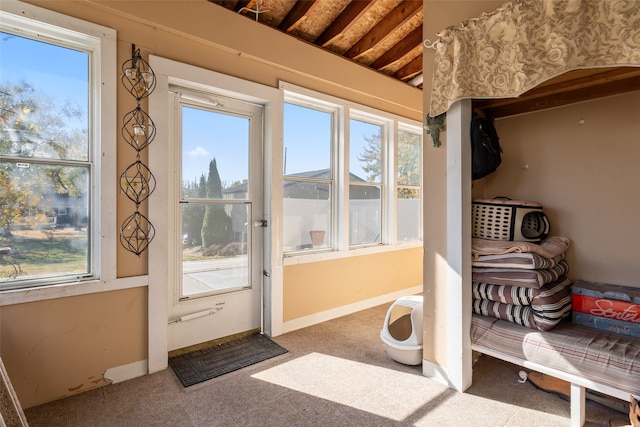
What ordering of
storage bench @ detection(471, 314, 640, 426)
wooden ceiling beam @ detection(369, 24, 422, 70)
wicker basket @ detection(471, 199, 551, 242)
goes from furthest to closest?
1. wooden ceiling beam @ detection(369, 24, 422, 70)
2. wicker basket @ detection(471, 199, 551, 242)
3. storage bench @ detection(471, 314, 640, 426)

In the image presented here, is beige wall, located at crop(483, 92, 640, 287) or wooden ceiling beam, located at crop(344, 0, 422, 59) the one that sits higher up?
wooden ceiling beam, located at crop(344, 0, 422, 59)

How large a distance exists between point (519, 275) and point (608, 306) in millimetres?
538

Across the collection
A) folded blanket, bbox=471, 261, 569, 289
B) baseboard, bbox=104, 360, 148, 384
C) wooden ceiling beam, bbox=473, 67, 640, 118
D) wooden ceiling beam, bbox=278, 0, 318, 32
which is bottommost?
baseboard, bbox=104, 360, 148, 384

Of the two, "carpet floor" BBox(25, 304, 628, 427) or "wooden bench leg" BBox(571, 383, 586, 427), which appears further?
"carpet floor" BBox(25, 304, 628, 427)

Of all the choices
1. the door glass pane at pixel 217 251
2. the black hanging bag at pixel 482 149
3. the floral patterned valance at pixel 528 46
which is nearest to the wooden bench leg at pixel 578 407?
the black hanging bag at pixel 482 149

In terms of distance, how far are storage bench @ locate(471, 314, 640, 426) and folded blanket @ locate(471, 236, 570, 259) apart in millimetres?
445

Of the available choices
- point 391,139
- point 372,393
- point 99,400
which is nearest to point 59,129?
point 99,400

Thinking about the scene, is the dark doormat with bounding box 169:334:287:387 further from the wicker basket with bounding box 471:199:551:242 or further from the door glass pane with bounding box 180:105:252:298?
the wicker basket with bounding box 471:199:551:242

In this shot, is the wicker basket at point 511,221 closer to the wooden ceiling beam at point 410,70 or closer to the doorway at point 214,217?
the doorway at point 214,217

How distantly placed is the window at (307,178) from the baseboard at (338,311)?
2.34ft

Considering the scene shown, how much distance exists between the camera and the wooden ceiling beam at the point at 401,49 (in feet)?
11.5

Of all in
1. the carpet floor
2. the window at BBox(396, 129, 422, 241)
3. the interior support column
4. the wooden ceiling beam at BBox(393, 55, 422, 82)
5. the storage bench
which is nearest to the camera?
the storage bench

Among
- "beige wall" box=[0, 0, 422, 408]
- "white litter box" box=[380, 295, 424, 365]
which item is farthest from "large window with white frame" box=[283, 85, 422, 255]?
"white litter box" box=[380, 295, 424, 365]

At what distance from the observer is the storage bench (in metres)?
1.53
